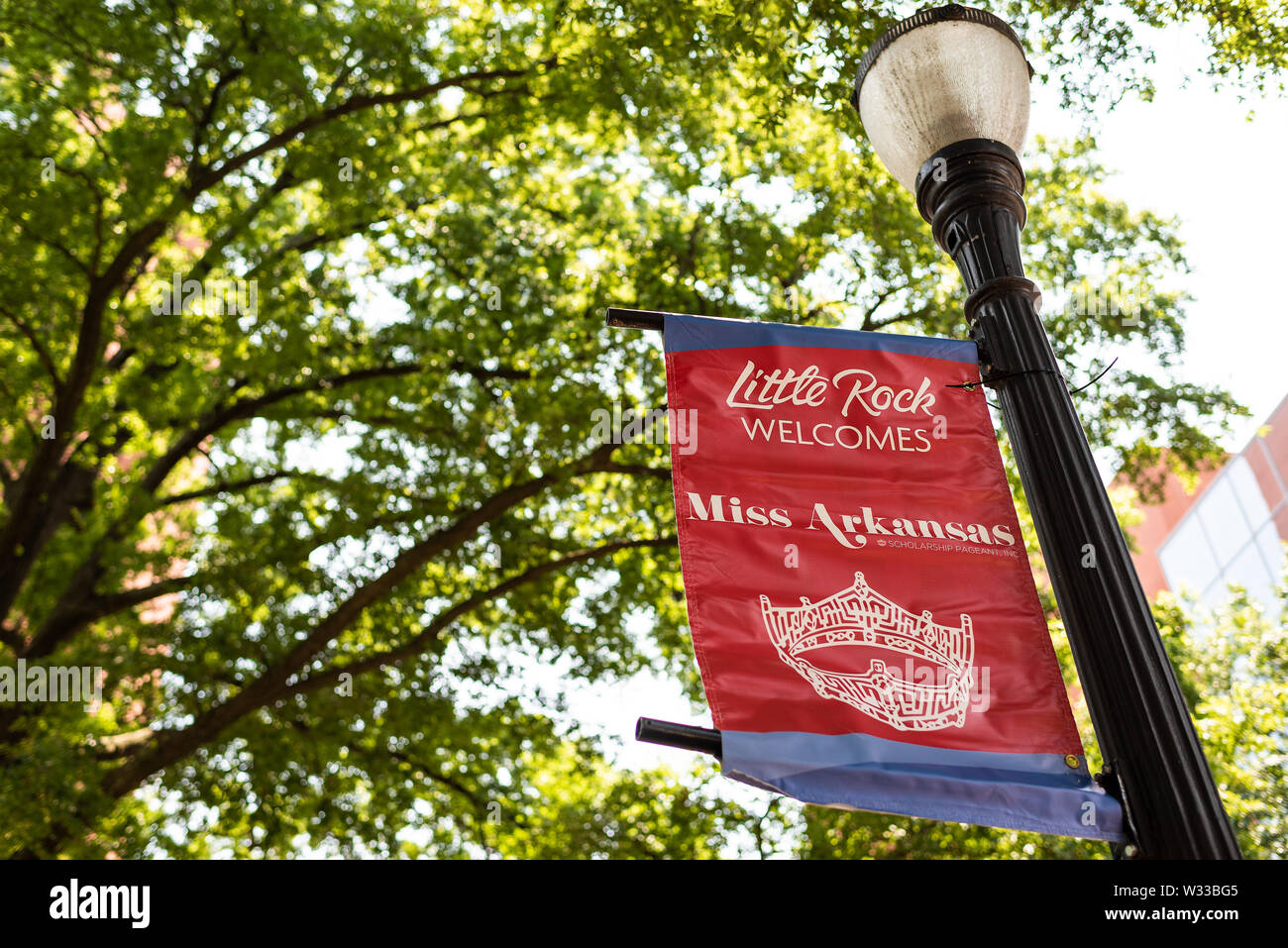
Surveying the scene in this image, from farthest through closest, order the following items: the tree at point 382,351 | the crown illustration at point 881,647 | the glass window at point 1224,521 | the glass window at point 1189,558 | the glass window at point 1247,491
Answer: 1. the glass window at point 1189,558
2. the glass window at point 1224,521
3. the glass window at point 1247,491
4. the tree at point 382,351
5. the crown illustration at point 881,647

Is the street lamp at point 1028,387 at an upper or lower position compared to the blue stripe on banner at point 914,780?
upper

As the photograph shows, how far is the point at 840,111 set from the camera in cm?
697

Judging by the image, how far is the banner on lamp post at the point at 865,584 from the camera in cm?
284

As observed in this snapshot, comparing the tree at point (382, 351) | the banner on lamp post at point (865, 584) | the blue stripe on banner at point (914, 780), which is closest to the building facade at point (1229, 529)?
the tree at point (382, 351)

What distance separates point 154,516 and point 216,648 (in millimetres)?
4485

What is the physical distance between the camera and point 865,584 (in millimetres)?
3244

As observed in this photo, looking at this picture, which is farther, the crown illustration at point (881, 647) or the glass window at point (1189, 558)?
the glass window at point (1189, 558)

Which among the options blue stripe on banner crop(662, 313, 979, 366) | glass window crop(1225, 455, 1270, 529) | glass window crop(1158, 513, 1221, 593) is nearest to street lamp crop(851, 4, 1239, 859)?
blue stripe on banner crop(662, 313, 979, 366)

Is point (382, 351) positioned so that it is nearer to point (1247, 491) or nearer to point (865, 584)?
point (865, 584)

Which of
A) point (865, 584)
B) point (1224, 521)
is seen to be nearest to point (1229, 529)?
point (1224, 521)

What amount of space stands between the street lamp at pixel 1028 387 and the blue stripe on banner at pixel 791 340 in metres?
0.16

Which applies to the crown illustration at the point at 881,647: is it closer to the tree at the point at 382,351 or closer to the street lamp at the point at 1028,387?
the street lamp at the point at 1028,387

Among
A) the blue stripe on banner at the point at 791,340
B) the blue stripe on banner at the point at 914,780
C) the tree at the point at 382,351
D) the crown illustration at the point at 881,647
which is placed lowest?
the blue stripe on banner at the point at 914,780

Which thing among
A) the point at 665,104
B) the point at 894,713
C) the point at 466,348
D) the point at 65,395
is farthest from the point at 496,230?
the point at 894,713
